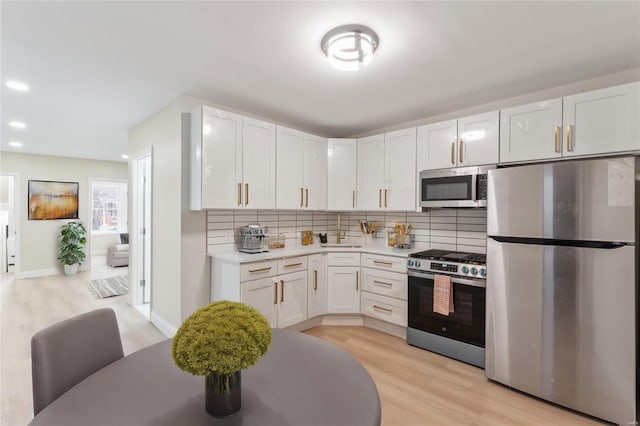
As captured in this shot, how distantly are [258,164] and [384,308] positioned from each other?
209 cm

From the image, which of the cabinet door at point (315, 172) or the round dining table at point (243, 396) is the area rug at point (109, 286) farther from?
the round dining table at point (243, 396)

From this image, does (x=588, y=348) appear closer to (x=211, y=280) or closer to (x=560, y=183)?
(x=560, y=183)

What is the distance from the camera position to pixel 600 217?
2.02 m

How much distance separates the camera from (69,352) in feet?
3.80

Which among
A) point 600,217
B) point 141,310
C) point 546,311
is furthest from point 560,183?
point 141,310

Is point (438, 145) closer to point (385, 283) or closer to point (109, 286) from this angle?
point (385, 283)

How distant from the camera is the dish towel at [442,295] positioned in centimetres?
279

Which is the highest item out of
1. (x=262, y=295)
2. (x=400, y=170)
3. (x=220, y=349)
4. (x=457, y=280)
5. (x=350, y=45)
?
(x=350, y=45)

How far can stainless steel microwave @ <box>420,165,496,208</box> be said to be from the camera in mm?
2816

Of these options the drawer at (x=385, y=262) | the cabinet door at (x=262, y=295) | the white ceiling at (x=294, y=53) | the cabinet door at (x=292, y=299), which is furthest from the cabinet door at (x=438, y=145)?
the cabinet door at (x=262, y=295)

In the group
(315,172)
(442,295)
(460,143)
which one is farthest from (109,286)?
(460,143)

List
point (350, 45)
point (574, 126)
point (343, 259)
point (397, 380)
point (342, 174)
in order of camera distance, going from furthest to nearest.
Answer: point (342, 174)
point (343, 259)
point (397, 380)
point (574, 126)
point (350, 45)

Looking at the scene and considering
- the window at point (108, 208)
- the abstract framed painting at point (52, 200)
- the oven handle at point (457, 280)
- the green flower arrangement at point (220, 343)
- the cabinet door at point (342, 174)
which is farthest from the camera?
the window at point (108, 208)

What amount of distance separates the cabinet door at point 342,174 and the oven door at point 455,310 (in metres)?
1.27
